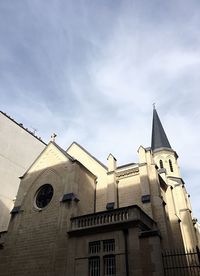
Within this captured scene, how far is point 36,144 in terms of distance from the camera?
1212 inches

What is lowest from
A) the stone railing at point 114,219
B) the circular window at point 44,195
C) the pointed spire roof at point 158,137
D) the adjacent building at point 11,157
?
the stone railing at point 114,219

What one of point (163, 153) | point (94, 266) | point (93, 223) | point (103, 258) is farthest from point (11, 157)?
point (163, 153)

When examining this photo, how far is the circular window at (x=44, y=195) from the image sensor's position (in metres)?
17.5

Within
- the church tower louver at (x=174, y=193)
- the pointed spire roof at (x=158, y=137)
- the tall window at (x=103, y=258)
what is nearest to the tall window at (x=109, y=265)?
the tall window at (x=103, y=258)

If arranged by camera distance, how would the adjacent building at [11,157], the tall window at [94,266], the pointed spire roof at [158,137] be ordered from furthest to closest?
the pointed spire roof at [158,137] → the adjacent building at [11,157] → the tall window at [94,266]

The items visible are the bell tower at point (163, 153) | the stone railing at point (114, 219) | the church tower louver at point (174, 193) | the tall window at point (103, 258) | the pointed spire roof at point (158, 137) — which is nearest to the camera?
the tall window at point (103, 258)

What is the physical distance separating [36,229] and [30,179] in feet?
15.0

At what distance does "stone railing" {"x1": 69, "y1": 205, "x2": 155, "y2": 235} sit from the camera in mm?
12859

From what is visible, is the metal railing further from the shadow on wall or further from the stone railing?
the shadow on wall

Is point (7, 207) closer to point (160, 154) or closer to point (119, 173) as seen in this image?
point (119, 173)

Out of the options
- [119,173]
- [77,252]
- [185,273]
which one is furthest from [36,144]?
[185,273]

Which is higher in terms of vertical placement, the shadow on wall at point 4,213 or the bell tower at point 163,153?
the bell tower at point 163,153

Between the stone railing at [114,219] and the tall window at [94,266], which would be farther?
the stone railing at [114,219]

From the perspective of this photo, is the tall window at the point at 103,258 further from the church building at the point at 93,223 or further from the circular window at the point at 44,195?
the circular window at the point at 44,195
